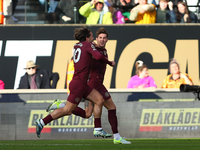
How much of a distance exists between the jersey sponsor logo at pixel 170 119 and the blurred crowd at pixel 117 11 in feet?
13.6

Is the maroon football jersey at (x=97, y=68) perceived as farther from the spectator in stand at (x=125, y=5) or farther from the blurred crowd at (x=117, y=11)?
the spectator in stand at (x=125, y=5)

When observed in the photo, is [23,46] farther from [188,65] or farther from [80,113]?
[80,113]

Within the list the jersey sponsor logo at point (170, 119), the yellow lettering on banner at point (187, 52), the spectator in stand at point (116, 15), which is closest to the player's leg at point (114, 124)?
the jersey sponsor logo at point (170, 119)

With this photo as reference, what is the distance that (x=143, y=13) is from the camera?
13.1 m

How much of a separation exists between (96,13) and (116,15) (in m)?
0.72

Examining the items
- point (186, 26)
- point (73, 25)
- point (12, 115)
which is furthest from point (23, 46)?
point (186, 26)

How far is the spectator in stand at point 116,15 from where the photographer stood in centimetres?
1286

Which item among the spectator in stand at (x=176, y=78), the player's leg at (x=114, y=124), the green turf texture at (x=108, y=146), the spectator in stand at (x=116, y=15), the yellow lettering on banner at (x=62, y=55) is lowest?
the green turf texture at (x=108, y=146)

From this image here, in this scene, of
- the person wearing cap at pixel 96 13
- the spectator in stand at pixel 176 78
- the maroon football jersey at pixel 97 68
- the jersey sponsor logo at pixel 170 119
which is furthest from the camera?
the person wearing cap at pixel 96 13

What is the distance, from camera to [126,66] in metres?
13.6

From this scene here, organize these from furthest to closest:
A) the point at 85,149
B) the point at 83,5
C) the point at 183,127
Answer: the point at 83,5
the point at 183,127
the point at 85,149

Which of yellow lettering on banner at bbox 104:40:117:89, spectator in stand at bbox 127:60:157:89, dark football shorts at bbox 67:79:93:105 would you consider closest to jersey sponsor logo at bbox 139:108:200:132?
spectator in stand at bbox 127:60:157:89

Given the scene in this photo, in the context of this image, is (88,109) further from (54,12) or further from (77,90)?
(54,12)

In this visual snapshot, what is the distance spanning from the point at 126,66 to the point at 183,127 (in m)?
4.32
